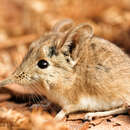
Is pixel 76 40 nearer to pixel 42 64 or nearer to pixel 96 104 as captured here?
pixel 42 64

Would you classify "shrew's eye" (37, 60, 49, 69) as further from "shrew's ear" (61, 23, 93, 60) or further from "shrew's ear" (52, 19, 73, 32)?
"shrew's ear" (52, 19, 73, 32)

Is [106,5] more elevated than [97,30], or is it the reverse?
[106,5]

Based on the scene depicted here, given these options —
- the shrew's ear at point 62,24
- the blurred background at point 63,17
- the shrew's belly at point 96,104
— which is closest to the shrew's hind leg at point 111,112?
the shrew's belly at point 96,104

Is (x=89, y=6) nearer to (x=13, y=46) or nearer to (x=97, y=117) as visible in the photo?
(x=13, y=46)

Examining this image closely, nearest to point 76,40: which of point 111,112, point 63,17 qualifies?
point 111,112

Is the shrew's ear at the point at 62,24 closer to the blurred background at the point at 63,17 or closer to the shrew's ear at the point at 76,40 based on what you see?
the shrew's ear at the point at 76,40

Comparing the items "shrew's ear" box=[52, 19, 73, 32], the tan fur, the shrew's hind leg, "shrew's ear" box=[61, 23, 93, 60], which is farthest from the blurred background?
the shrew's hind leg

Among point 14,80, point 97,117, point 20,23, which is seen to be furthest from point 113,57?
point 20,23

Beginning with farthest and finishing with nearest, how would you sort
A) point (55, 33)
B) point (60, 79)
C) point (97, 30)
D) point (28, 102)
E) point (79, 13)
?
point (79, 13) → point (97, 30) → point (28, 102) → point (55, 33) → point (60, 79)
